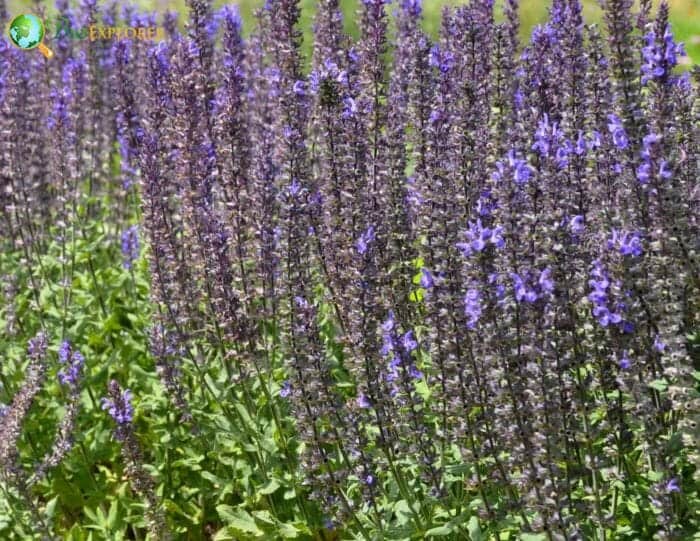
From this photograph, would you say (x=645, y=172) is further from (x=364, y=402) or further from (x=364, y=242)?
(x=364, y=402)

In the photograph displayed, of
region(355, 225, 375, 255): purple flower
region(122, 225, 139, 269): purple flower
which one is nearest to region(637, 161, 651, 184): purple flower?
region(355, 225, 375, 255): purple flower

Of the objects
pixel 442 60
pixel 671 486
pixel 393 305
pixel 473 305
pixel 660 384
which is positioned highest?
pixel 442 60

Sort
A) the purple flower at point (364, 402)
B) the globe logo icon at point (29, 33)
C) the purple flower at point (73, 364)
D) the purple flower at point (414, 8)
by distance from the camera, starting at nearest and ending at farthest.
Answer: the purple flower at point (364, 402) < the purple flower at point (73, 364) < the purple flower at point (414, 8) < the globe logo icon at point (29, 33)

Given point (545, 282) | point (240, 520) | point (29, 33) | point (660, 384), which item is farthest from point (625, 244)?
point (29, 33)

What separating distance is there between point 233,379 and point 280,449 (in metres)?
0.58

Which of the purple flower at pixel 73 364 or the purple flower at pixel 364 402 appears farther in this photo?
the purple flower at pixel 73 364

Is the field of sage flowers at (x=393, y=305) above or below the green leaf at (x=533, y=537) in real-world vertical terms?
above

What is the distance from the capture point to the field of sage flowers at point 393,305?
4.16 meters

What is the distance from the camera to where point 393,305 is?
5336 millimetres

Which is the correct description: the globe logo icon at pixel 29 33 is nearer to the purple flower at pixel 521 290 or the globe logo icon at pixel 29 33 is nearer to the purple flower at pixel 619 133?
the purple flower at pixel 619 133

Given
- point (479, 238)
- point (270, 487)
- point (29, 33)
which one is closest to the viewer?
point (479, 238)

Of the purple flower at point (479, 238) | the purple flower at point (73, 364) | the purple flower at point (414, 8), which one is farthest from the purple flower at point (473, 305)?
the purple flower at point (414, 8)

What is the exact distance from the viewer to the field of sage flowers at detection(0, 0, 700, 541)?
13.7 feet

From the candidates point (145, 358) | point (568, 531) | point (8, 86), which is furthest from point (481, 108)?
point (8, 86)
